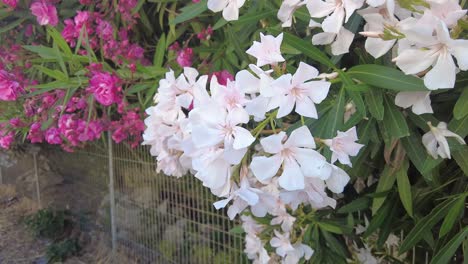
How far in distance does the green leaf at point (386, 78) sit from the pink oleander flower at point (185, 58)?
Result: 1.14 meters

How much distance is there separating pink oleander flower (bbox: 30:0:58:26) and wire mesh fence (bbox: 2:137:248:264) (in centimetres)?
130

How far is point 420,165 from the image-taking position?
1.19 meters

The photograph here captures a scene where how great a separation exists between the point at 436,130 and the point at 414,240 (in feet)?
1.68

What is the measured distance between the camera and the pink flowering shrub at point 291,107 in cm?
86

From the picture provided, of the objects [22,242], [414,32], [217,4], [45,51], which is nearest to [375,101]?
[414,32]

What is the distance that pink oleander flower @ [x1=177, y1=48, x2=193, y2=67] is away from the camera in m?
2.05

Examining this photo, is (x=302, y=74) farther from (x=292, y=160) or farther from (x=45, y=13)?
(x=45, y=13)

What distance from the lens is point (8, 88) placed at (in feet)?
7.05

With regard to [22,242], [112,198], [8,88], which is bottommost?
[22,242]

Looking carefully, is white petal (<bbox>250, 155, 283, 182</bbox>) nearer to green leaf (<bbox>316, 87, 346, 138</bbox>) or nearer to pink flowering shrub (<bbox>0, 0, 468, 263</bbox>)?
pink flowering shrub (<bbox>0, 0, 468, 263</bbox>)

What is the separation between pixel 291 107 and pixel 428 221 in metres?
0.80

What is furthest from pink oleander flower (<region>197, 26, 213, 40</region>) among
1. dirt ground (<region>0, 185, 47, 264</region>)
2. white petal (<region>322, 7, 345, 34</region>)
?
dirt ground (<region>0, 185, 47, 264</region>)

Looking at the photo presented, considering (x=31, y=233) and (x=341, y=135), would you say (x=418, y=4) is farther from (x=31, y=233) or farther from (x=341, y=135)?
(x=31, y=233)

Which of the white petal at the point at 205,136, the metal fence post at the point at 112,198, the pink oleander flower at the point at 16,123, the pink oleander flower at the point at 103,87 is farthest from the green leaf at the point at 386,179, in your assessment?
the metal fence post at the point at 112,198
